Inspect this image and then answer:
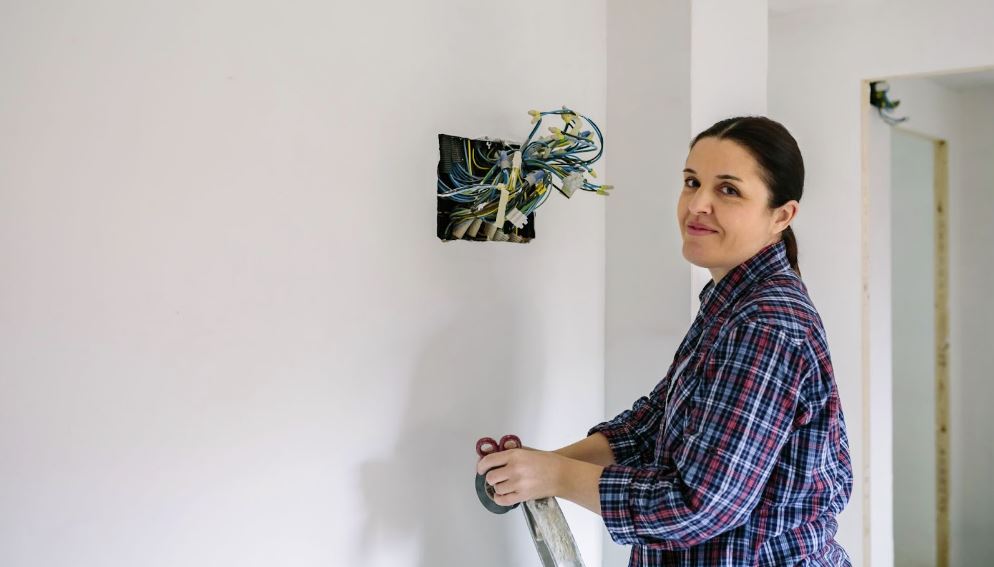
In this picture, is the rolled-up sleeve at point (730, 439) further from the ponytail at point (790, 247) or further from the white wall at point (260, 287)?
the white wall at point (260, 287)

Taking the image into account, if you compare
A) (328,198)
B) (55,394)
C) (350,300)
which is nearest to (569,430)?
(350,300)

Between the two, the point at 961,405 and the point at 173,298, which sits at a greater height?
the point at 173,298

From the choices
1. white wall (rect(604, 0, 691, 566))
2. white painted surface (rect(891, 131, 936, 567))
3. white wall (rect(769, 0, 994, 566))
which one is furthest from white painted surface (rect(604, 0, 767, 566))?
white painted surface (rect(891, 131, 936, 567))

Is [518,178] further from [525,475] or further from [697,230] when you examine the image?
[525,475]

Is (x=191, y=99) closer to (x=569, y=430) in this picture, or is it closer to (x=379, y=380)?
(x=379, y=380)

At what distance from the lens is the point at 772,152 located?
124 centimetres

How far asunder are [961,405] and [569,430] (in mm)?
2731

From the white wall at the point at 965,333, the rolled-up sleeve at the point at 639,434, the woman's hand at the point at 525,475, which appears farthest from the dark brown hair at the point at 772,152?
the white wall at the point at 965,333

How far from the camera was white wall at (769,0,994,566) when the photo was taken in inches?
102

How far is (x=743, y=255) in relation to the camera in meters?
1.26

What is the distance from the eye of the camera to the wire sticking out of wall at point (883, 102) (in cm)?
296

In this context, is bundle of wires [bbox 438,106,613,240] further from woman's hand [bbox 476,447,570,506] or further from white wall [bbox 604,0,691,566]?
woman's hand [bbox 476,447,570,506]

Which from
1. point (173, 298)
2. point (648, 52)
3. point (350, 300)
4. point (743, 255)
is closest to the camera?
point (173, 298)

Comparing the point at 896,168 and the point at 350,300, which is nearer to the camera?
the point at 350,300
